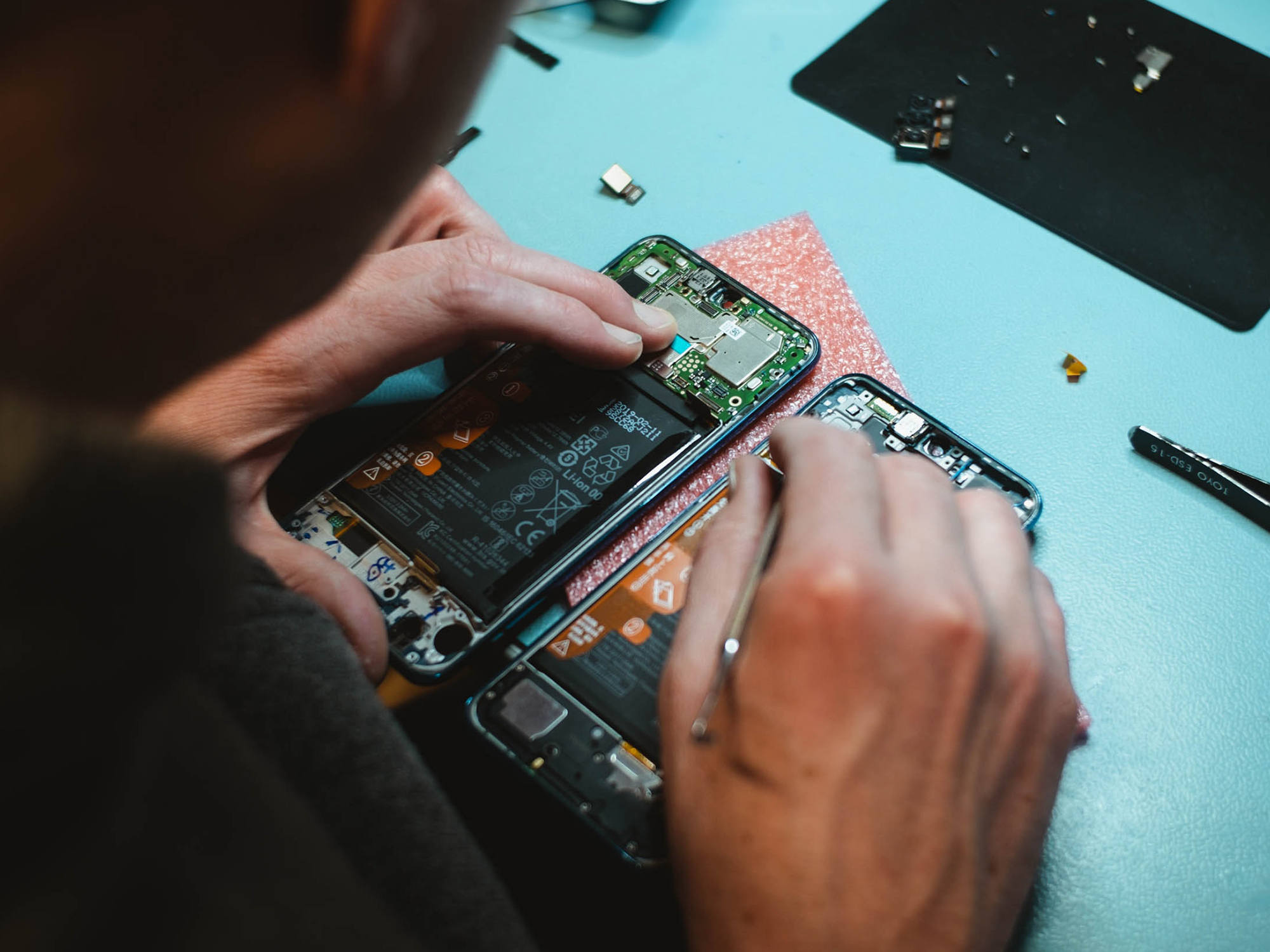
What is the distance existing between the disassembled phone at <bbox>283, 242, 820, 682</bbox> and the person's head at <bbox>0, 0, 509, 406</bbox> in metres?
0.78

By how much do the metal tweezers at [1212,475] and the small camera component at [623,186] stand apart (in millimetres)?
964

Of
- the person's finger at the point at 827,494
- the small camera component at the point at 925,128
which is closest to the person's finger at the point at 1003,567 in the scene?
the person's finger at the point at 827,494

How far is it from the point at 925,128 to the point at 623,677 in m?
1.27

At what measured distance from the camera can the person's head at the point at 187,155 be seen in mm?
465

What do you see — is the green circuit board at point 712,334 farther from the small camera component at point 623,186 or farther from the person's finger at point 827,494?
the person's finger at point 827,494

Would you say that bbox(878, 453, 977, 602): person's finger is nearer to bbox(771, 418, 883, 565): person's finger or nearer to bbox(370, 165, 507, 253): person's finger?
bbox(771, 418, 883, 565): person's finger

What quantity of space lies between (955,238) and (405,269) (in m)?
1.00

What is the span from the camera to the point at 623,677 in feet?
4.29

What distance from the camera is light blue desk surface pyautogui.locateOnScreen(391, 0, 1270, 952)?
1268 mm

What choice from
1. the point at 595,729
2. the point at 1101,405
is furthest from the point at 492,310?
the point at 1101,405

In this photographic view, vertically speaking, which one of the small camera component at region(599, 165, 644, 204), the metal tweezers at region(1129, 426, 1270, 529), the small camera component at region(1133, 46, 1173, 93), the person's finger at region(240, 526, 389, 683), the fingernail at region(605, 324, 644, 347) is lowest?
the person's finger at region(240, 526, 389, 683)

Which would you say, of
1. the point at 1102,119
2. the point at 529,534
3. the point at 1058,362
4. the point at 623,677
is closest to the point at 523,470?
the point at 529,534

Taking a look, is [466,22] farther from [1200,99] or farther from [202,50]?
[1200,99]

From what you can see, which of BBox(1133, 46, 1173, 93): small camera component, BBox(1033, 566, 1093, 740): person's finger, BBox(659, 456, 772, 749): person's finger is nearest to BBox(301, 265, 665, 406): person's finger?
BBox(659, 456, 772, 749): person's finger
